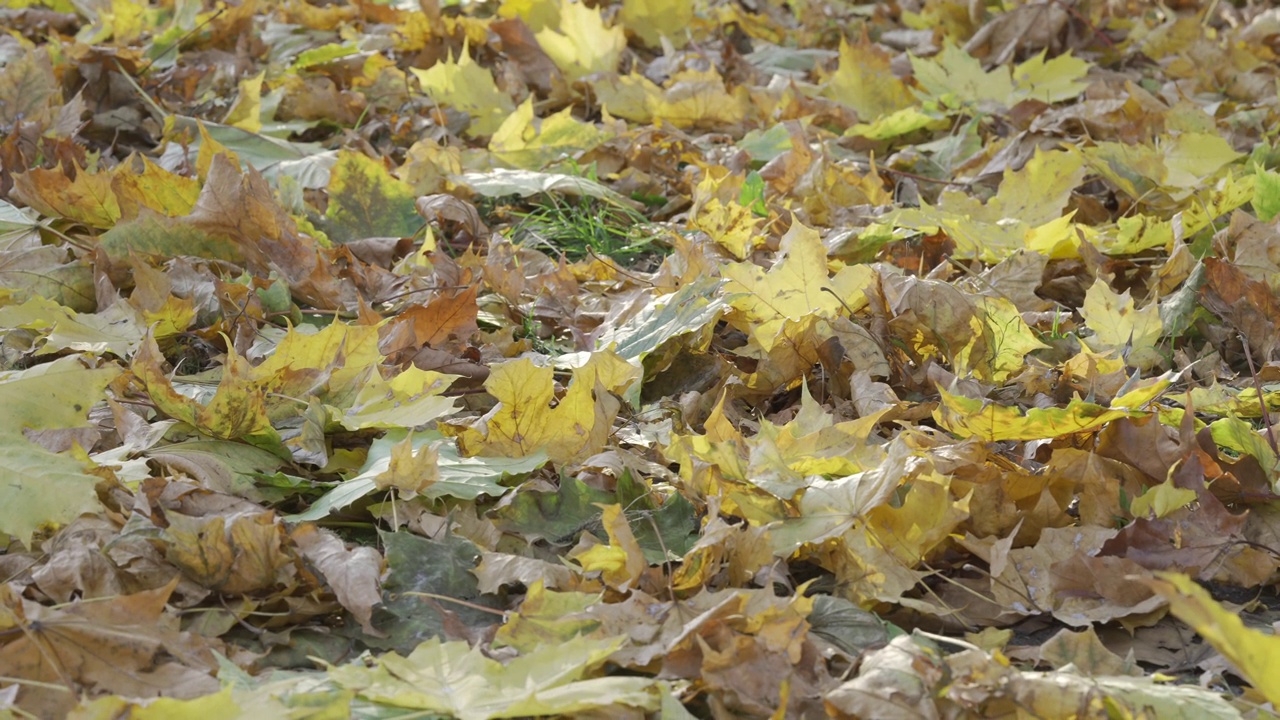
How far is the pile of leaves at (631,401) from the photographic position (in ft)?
3.73

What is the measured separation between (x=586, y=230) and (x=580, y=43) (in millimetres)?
971

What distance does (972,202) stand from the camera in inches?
87.0

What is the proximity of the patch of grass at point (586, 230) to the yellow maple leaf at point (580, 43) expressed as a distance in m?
0.79

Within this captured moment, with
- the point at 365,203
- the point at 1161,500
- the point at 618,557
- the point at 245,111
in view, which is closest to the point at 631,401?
the point at 618,557

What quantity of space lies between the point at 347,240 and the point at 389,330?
0.50 m

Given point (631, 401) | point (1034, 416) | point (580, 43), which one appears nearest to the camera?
point (1034, 416)

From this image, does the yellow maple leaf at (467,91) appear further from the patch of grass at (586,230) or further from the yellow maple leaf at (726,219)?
the yellow maple leaf at (726,219)

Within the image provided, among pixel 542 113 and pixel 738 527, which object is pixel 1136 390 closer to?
pixel 738 527

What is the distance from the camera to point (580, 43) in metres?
3.13

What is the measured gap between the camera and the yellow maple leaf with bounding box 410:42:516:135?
2793 mm

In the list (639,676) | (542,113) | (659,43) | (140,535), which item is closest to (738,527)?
(639,676)

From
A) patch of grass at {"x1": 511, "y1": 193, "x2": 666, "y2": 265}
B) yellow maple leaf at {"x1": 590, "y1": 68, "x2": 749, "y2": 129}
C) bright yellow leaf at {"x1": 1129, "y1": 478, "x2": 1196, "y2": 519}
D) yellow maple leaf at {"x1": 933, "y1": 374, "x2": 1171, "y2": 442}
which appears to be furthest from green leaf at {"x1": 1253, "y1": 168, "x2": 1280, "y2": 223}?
yellow maple leaf at {"x1": 590, "y1": 68, "x2": 749, "y2": 129}

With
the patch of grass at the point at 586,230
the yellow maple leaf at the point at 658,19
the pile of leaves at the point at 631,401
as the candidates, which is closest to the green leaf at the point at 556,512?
the pile of leaves at the point at 631,401

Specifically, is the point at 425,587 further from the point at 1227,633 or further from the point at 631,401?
the point at 1227,633
